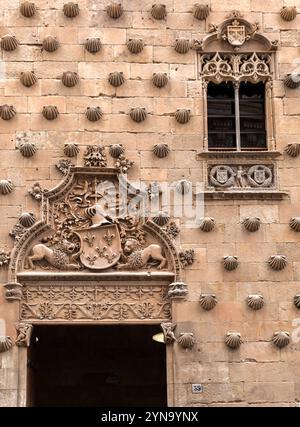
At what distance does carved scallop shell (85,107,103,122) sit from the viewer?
56.7ft

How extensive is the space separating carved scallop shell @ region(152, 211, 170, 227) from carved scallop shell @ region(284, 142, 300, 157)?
7.94 ft

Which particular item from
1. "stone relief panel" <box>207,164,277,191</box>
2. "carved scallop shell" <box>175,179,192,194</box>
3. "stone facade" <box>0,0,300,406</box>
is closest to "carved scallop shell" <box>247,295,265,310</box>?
"stone facade" <box>0,0,300,406</box>

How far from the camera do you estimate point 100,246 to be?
55.2ft

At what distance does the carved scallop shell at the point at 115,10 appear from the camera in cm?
1791

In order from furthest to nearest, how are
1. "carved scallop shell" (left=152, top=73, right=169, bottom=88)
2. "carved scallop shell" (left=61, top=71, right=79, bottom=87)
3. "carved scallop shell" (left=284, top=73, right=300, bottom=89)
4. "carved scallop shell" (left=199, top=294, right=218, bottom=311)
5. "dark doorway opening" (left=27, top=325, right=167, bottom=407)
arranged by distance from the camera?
"dark doorway opening" (left=27, top=325, right=167, bottom=407) → "carved scallop shell" (left=284, top=73, right=300, bottom=89) → "carved scallop shell" (left=152, top=73, right=169, bottom=88) → "carved scallop shell" (left=61, top=71, right=79, bottom=87) → "carved scallop shell" (left=199, top=294, right=218, bottom=311)

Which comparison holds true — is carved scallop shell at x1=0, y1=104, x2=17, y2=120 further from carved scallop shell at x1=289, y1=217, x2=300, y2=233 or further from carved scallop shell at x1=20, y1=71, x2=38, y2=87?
carved scallop shell at x1=289, y1=217, x2=300, y2=233

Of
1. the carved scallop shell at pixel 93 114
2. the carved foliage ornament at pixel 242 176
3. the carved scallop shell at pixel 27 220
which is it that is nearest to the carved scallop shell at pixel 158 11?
the carved scallop shell at pixel 93 114

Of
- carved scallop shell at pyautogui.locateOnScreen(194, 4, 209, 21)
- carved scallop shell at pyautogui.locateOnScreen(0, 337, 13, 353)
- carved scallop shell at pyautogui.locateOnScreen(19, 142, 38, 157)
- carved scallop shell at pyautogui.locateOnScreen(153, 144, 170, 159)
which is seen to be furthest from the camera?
carved scallop shell at pyautogui.locateOnScreen(194, 4, 209, 21)

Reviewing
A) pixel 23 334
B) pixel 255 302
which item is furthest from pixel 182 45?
pixel 23 334

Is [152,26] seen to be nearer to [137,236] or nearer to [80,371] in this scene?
[137,236]

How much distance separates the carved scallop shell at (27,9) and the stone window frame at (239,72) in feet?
10.0

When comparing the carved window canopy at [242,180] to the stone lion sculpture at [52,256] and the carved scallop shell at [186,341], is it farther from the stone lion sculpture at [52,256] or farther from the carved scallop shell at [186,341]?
the stone lion sculpture at [52,256]
